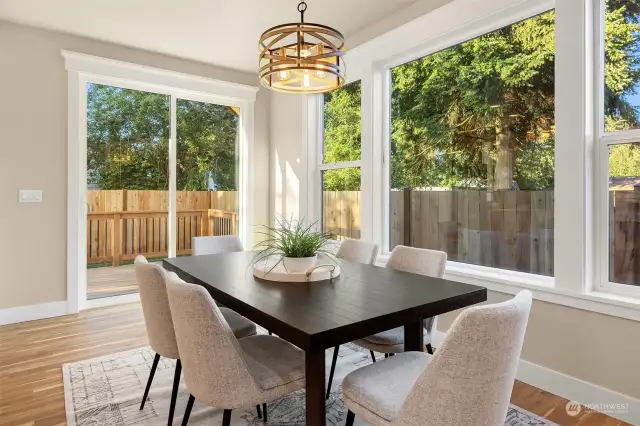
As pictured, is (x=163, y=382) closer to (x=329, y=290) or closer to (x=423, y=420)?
(x=329, y=290)

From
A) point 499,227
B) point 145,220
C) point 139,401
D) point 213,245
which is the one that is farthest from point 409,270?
point 145,220

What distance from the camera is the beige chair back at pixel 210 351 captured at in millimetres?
1300

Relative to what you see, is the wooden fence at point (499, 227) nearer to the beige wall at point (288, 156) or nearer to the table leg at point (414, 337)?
the table leg at point (414, 337)

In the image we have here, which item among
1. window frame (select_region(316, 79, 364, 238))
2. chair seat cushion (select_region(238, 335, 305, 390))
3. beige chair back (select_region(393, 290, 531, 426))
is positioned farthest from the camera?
window frame (select_region(316, 79, 364, 238))

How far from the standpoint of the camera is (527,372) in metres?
2.43

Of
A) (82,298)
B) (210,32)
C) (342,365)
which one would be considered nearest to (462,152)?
(342,365)

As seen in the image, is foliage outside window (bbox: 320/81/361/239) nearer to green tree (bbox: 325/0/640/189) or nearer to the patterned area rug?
green tree (bbox: 325/0/640/189)

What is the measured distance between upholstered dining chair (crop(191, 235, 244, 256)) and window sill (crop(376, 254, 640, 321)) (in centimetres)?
174

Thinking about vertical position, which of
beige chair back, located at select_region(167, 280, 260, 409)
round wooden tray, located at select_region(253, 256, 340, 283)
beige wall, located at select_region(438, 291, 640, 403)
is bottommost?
beige wall, located at select_region(438, 291, 640, 403)

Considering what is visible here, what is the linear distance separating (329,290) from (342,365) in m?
1.19

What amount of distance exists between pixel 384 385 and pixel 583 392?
151cm

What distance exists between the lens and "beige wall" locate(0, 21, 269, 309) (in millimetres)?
3461

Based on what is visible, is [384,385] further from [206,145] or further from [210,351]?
[206,145]

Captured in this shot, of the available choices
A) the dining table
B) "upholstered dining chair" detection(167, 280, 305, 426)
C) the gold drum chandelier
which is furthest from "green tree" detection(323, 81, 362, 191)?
"upholstered dining chair" detection(167, 280, 305, 426)
